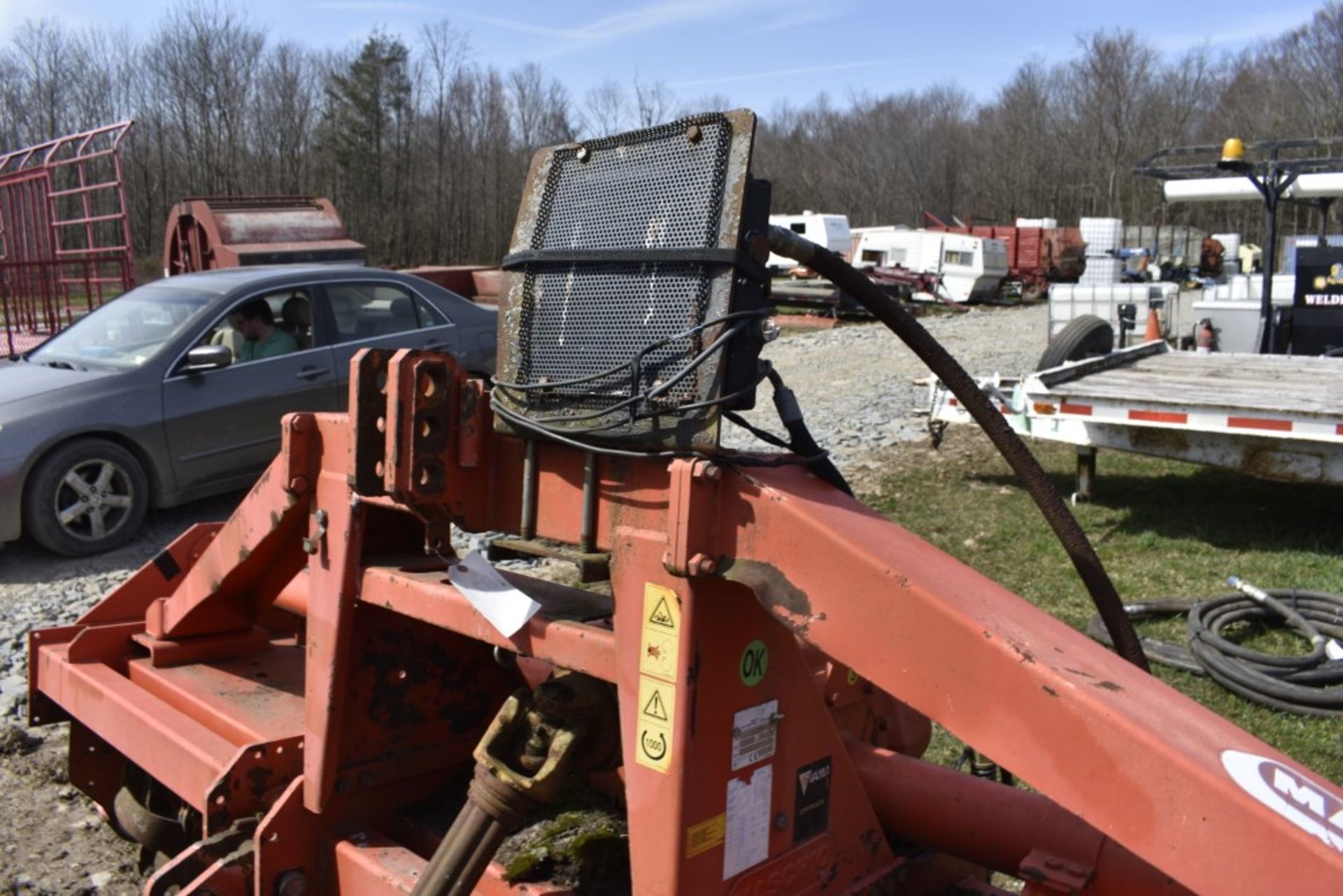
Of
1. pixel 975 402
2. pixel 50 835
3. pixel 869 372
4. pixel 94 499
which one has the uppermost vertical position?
pixel 975 402

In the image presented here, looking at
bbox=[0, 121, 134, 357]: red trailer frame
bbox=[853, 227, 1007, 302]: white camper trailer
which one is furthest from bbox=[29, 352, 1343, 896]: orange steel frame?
bbox=[853, 227, 1007, 302]: white camper trailer

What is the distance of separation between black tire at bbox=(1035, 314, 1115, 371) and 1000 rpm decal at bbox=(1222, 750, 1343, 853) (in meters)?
7.42

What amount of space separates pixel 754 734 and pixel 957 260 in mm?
28141

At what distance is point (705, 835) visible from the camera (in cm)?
205

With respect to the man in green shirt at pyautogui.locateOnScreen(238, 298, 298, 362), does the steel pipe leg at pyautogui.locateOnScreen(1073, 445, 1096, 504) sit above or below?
below

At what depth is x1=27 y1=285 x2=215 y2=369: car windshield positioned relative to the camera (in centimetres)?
754

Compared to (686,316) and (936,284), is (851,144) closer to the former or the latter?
(936,284)

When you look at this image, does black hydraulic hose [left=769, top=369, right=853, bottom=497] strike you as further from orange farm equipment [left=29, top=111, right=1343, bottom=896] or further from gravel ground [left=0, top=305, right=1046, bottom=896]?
gravel ground [left=0, top=305, right=1046, bottom=896]

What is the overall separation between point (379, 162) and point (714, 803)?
41738 millimetres

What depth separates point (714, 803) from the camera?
2066mm

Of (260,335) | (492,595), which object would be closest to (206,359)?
(260,335)

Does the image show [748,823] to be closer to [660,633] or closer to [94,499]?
[660,633]

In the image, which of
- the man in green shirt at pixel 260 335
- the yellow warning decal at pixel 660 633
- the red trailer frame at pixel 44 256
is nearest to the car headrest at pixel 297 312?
the man in green shirt at pixel 260 335

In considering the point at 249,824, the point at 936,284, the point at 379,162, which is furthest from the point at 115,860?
the point at 379,162
